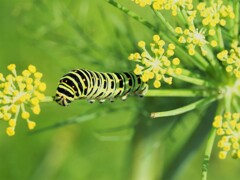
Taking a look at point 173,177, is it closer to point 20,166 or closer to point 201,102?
point 201,102

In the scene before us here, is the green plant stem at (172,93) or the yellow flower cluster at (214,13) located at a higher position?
the yellow flower cluster at (214,13)

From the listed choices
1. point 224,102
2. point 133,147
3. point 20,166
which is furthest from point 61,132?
point 224,102

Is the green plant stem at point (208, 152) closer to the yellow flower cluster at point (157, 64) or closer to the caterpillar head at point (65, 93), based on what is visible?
the yellow flower cluster at point (157, 64)

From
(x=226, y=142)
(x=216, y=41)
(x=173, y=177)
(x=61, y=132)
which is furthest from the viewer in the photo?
(x=61, y=132)

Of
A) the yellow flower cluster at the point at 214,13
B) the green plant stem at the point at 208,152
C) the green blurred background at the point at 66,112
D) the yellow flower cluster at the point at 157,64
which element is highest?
the green blurred background at the point at 66,112

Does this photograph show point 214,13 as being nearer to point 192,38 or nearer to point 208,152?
point 192,38

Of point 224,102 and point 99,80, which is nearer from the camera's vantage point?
point 99,80

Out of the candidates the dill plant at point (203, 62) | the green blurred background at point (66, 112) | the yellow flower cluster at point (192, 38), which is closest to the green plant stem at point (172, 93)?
the dill plant at point (203, 62)
